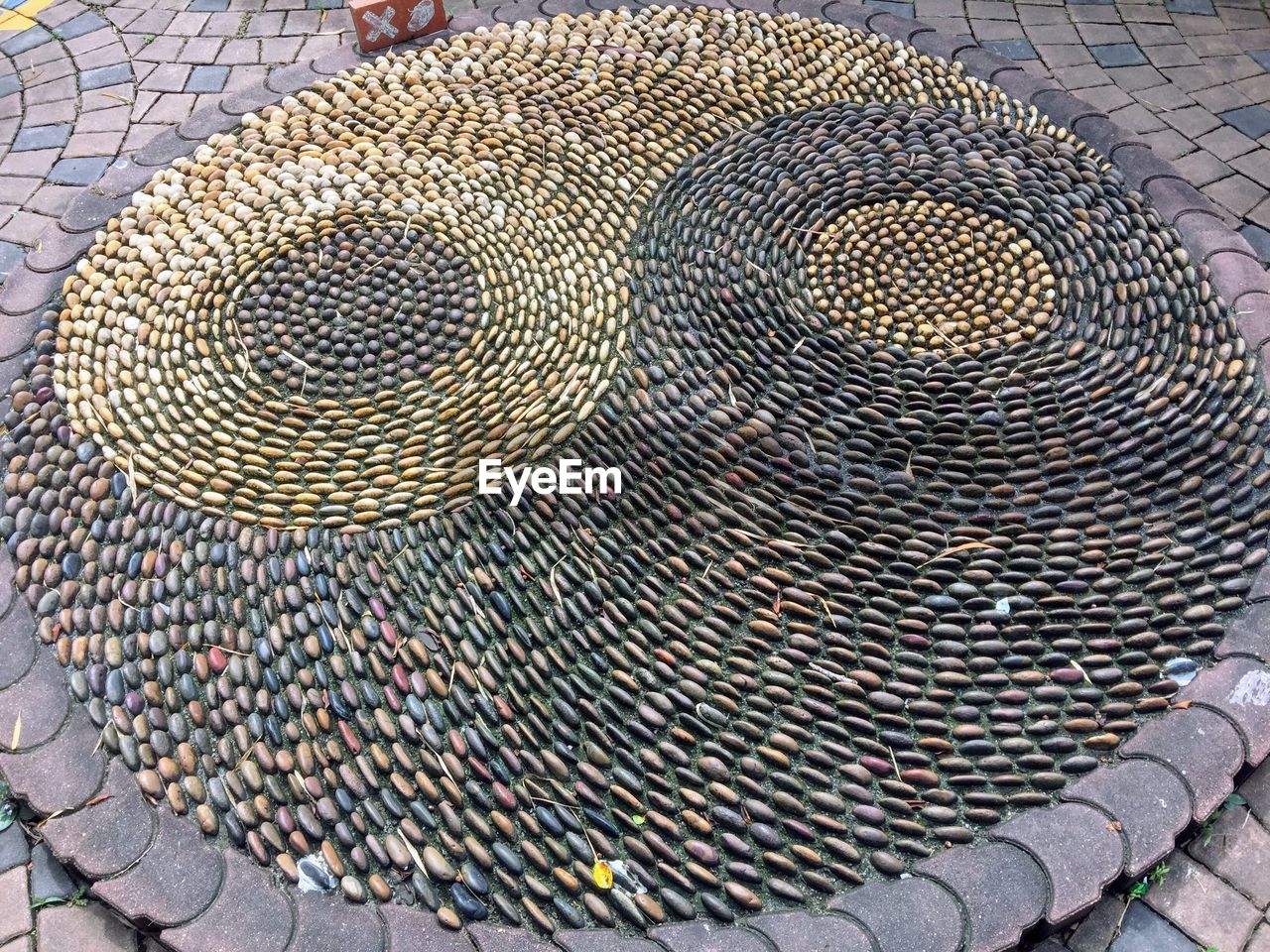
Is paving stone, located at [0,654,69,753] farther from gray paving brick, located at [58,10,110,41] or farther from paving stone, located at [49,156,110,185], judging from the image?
gray paving brick, located at [58,10,110,41]

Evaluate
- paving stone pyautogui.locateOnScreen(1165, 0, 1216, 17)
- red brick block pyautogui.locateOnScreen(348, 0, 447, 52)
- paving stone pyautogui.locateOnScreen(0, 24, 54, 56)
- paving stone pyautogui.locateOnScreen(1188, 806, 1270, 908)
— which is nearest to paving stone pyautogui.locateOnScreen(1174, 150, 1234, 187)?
paving stone pyautogui.locateOnScreen(1165, 0, 1216, 17)

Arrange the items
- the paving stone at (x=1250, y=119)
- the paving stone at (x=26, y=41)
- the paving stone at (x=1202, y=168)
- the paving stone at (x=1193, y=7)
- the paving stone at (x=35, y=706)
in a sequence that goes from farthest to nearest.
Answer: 1. the paving stone at (x=1193, y=7)
2. the paving stone at (x=26, y=41)
3. the paving stone at (x=1250, y=119)
4. the paving stone at (x=1202, y=168)
5. the paving stone at (x=35, y=706)

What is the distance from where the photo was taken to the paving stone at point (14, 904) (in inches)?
96.6

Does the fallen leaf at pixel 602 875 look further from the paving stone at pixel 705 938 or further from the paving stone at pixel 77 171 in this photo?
the paving stone at pixel 77 171

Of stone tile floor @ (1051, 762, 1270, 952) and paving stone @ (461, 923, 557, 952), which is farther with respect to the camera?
stone tile floor @ (1051, 762, 1270, 952)

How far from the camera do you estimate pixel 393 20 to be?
438cm

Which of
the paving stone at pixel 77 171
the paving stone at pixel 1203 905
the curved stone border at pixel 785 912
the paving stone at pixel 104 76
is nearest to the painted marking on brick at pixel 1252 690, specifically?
the curved stone border at pixel 785 912

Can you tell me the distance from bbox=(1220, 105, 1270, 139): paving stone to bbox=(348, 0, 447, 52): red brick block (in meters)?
3.59

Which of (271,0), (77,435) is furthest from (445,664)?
(271,0)

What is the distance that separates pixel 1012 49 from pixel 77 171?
4374 millimetres

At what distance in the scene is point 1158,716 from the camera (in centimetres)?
262

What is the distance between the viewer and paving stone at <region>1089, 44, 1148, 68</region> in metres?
4.80

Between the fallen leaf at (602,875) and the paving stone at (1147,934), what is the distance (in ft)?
3.69

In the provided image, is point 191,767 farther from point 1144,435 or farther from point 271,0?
point 271,0
